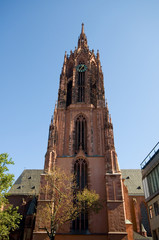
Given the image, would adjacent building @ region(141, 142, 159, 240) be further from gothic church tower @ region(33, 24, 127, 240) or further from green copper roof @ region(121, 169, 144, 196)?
green copper roof @ region(121, 169, 144, 196)

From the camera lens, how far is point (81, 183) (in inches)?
950

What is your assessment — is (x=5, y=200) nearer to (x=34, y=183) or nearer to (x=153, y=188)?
(x=153, y=188)

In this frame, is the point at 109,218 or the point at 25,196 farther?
the point at 25,196

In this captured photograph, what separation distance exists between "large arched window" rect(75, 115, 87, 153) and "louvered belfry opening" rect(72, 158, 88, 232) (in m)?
2.10

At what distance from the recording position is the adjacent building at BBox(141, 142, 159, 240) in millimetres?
18011

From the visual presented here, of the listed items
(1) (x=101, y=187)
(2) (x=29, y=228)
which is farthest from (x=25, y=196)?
(1) (x=101, y=187)

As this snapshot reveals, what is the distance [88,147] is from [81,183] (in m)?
4.83

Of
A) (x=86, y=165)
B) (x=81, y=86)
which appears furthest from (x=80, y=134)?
(x=81, y=86)

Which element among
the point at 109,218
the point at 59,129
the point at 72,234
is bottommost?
the point at 72,234

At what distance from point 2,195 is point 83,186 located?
32.8 ft

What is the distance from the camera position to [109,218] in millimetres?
20594

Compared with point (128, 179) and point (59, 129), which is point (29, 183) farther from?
point (128, 179)

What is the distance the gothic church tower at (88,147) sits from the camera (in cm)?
2098

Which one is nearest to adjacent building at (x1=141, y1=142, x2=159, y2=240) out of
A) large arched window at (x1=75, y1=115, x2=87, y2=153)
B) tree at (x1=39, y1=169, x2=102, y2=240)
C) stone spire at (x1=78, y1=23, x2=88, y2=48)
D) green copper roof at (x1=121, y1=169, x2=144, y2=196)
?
tree at (x1=39, y1=169, x2=102, y2=240)
